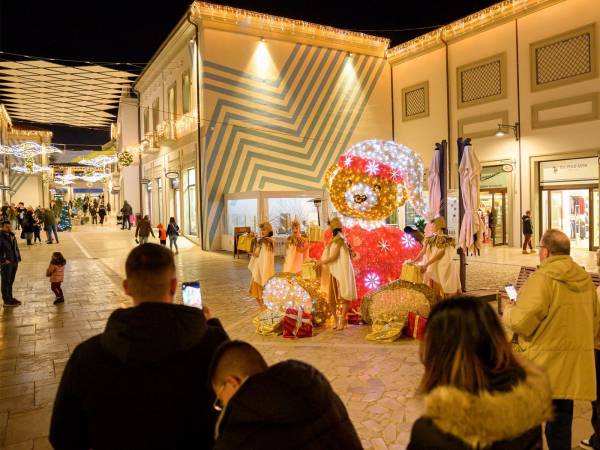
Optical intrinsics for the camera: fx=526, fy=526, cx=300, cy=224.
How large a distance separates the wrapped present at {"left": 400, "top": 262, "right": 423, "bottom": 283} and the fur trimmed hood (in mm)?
5921

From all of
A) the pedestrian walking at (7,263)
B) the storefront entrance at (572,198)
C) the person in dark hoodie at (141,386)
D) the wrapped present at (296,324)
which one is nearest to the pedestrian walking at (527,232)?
the storefront entrance at (572,198)

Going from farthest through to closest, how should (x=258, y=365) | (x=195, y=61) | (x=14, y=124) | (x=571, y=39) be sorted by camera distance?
1. (x=14, y=124)
2. (x=195, y=61)
3. (x=571, y=39)
4. (x=258, y=365)

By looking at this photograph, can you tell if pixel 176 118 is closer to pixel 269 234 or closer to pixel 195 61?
pixel 195 61

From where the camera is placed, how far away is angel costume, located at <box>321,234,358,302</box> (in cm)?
708

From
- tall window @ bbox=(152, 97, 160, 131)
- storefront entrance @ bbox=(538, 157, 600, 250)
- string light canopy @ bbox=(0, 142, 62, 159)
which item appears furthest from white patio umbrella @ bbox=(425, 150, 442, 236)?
string light canopy @ bbox=(0, 142, 62, 159)

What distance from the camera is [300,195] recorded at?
17.5m

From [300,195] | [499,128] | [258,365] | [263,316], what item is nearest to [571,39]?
[499,128]

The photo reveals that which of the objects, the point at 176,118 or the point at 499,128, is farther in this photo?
the point at 176,118

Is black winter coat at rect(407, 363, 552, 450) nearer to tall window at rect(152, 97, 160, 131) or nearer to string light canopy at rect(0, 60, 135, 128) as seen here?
string light canopy at rect(0, 60, 135, 128)

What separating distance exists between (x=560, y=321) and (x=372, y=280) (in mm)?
4982

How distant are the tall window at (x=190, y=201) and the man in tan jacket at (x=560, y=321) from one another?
1830cm

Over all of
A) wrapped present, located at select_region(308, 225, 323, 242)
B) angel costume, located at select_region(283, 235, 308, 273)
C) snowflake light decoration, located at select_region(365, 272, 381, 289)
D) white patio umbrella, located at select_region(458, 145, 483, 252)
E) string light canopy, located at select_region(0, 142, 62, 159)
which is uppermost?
string light canopy, located at select_region(0, 142, 62, 159)

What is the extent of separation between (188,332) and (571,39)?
58.4 ft

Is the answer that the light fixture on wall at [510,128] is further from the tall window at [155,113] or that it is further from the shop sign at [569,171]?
the tall window at [155,113]
